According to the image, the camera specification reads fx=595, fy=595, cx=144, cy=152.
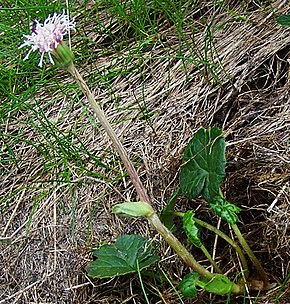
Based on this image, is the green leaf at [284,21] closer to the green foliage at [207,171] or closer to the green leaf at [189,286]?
the green foliage at [207,171]

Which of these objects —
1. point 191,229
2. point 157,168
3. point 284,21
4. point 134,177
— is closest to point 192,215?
point 191,229

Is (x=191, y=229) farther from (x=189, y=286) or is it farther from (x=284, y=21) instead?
(x=284, y=21)

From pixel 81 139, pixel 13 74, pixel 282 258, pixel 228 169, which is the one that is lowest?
pixel 282 258

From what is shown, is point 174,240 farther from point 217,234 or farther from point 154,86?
point 154,86

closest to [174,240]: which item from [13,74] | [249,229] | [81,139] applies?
[249,229]

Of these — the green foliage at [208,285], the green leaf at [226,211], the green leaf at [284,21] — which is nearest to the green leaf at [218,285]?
the green foliage at [208,285]

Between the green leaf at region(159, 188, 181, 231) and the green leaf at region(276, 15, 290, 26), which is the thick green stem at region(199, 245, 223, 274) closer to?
the green leaf at region(159, 188, 181, 231)
